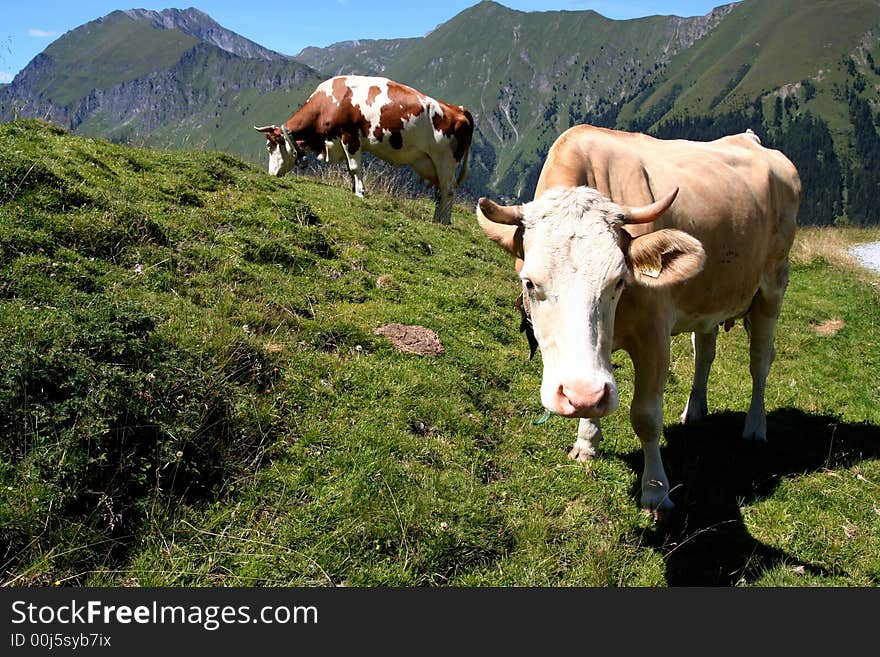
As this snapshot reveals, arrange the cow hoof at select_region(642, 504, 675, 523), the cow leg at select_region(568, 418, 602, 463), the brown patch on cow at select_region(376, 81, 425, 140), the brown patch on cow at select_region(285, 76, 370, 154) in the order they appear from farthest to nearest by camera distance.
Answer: the brown patch on cow at select_region(285, 76, 370, 154) → the brown patch on cow at select_region(376, 81, 425, 140) → the cow leg at select_region(568, 418, 602, 463) → the cow hoof at select_region(642, 504, 675, 523)

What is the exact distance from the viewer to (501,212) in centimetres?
433

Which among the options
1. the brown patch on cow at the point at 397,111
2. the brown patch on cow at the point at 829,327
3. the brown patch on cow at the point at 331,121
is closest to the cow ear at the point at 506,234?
the brown patch on cow at the point at 829,327

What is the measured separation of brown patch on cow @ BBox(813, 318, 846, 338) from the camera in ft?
41.8

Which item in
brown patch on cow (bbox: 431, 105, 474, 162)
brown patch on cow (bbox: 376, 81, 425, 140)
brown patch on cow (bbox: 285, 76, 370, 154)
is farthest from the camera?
brown patch on cow (bbox: 431, 105, 474, 162)

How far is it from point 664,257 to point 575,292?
1.13 metres

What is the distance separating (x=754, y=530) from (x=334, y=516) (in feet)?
13.0

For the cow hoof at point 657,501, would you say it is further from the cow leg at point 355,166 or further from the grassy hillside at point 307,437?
the cow leg at point 355,166

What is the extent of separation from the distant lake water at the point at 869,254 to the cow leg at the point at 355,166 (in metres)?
16.9

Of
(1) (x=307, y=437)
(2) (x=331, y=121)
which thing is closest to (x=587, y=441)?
(1) (x=307, y=437)

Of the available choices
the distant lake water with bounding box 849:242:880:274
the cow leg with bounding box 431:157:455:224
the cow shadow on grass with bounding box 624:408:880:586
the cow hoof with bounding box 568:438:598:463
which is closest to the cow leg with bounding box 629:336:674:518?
the cow shadow on grass with bounding box 624:408:880:586

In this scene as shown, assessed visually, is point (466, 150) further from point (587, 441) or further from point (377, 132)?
point (587, 441)

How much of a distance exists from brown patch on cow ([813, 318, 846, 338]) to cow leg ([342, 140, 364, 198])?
11.7 metres

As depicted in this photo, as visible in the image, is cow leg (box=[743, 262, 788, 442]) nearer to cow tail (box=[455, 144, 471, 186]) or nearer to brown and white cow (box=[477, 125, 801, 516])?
brown and white cow (box=[477, 125, 801, 516])

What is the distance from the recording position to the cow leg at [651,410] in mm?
5324
